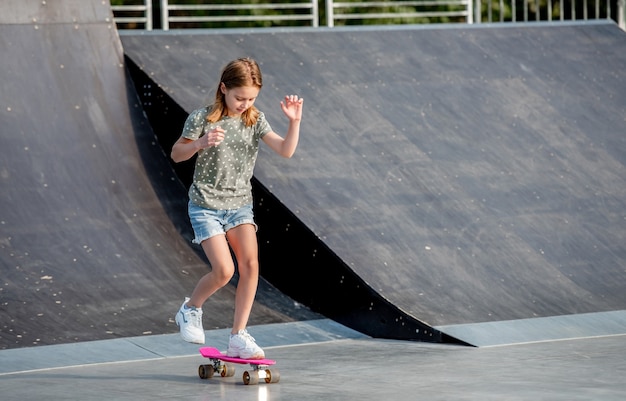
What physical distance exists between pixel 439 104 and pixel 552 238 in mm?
2123

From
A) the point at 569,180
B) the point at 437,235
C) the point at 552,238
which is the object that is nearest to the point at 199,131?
the point at 437,235

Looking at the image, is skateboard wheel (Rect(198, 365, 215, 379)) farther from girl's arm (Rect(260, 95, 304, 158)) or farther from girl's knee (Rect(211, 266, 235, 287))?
girl's arm (Rect(260, 95, 304, 158))

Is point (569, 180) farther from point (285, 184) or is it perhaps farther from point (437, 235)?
point (285, 184)

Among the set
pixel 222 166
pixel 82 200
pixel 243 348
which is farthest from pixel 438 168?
pixel 243 348

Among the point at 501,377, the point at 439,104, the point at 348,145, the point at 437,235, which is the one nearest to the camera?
→ the point at 501,377

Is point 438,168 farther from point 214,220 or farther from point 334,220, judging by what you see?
point 214,220

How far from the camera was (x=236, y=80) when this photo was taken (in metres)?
6.70

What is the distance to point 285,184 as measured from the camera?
9062mm

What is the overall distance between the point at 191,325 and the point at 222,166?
0.90 m

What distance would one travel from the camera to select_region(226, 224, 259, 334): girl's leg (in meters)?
6.77

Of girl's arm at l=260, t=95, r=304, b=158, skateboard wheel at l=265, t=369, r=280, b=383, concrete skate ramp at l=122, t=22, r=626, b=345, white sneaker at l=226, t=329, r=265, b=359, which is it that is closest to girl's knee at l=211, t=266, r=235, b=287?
white sneaker at l=226, t=329, r=265, b=359

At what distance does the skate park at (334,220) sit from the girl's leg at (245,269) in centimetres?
36

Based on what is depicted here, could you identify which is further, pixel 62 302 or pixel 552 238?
pixel 552 238

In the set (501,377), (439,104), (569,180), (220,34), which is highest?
(220,34)
